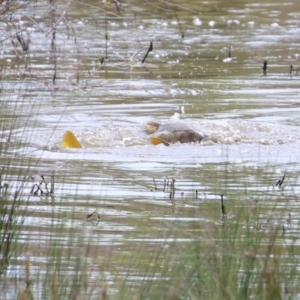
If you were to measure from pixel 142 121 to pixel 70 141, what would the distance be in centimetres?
148

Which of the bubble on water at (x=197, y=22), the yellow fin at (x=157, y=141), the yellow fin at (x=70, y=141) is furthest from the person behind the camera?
the bubble on water at (x=197, y=22)

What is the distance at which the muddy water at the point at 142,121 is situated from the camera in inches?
288

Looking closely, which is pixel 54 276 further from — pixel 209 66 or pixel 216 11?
pixel 216 11

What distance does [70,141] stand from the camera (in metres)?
10.6

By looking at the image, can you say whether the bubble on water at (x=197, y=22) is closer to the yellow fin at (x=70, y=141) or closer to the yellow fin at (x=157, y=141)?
the yellow fin at (x=157, y=141)

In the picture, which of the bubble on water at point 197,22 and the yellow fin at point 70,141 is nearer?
the yellow fin at point 70,141

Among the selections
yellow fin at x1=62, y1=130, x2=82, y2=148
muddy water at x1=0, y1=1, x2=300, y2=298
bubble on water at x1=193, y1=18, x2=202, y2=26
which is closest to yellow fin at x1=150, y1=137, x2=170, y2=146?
muddy water at x1=0, y1=1, x2=300, y2=298

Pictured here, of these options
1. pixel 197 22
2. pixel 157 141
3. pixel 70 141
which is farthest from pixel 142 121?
pixel 197 22

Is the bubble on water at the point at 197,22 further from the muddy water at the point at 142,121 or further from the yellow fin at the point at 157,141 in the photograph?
the yellow fin at the point at 157,141

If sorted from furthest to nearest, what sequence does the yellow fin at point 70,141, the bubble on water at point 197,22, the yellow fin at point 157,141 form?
the bubble on water at point 197,22, the yellow fin at point 157,141, the yellow fin at point 70,141

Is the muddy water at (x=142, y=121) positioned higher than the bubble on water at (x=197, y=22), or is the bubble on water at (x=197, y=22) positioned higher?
the bubble on water at (x=197, y=22)

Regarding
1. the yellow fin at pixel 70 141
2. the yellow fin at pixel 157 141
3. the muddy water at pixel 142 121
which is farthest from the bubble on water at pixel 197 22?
the yellow fin at pixel 70 141

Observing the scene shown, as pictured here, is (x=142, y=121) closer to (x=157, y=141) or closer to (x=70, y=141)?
(x=157, y=141)

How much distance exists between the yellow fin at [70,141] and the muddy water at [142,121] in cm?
10
